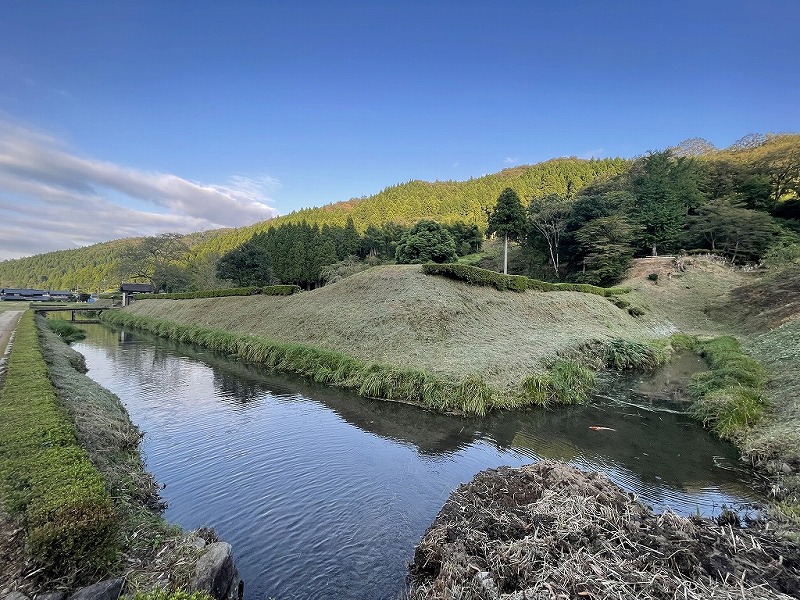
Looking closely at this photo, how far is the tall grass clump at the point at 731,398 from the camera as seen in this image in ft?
27.5

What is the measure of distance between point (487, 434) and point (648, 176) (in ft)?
150

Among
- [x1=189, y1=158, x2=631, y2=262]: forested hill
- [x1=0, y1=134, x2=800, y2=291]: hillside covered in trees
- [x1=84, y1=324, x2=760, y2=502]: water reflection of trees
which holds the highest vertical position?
[x1=189, y1=158, x2=631, y2=262]: forested hill

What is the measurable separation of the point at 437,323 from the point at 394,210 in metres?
82.2

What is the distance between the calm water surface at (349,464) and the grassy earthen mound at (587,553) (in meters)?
1.09

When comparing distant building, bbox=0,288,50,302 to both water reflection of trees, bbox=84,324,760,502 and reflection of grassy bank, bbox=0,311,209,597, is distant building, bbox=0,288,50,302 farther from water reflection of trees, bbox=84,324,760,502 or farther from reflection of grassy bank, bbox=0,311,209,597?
reflection of grassy bank, bbox=0,311,209,597

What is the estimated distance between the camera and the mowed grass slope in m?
12.8

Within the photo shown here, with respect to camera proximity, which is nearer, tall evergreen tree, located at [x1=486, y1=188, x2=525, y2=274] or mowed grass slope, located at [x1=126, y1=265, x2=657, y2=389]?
mowed grass slope, located at [x1=126, y1=265, x2=657, y2=389]

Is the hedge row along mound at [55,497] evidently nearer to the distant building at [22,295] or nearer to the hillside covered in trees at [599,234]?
the hillside covered in trees at [599,234]

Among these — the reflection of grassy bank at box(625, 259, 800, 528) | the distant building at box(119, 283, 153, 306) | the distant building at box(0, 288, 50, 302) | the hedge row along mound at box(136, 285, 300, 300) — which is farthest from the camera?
the distant building at box(0, 288, 50, 302)

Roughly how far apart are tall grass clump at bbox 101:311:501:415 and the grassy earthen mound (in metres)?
5.86

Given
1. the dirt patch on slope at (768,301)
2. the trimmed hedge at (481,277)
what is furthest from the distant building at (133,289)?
the dirt patch on slope at (768,301)

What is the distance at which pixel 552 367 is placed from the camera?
40.8 ft

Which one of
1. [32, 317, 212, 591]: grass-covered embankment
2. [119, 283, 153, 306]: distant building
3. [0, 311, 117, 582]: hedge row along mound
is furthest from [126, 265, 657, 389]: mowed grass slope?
[119, 283, 153, 306]: distant building

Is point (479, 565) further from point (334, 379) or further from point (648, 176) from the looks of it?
point (648, 176)
